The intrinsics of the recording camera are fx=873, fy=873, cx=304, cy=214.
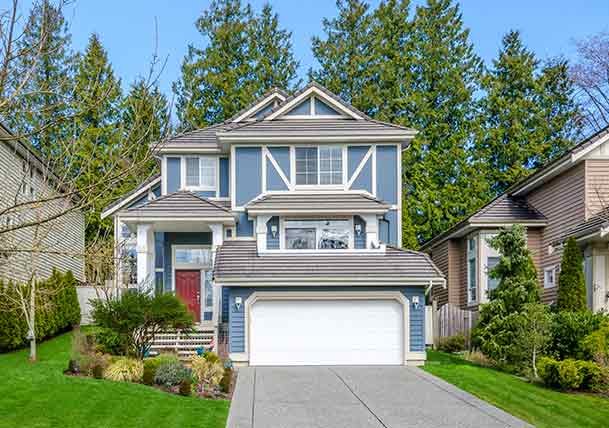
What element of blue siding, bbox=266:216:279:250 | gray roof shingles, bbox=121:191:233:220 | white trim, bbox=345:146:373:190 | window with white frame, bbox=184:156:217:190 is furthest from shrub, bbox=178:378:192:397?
window with white frame, bbox=184:156:217:190

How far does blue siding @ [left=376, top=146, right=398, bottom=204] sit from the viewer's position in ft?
92.8

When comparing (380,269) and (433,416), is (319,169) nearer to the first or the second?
(380,269)

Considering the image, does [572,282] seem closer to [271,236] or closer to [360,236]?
[360,236]

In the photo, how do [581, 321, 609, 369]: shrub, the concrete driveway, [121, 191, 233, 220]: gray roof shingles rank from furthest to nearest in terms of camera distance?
1. [121, 191, 233, 220]: gray roof shingles
2. [581, 321, 609, 369]: shrub
3. the concrete driveway

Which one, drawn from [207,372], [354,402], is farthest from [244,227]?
[354,402]

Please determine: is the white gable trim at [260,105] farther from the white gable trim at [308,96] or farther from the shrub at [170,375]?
the shrub at [170,375]

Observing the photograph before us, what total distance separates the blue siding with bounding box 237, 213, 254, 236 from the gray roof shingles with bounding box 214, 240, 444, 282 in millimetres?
2167

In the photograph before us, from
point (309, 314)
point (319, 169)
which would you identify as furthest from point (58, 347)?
point (319, 169)

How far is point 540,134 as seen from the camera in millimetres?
43969

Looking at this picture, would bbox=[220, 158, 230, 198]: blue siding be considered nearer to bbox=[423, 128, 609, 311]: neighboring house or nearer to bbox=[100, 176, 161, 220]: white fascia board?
bbox=[100, 176, 161, 220]: white fascia board

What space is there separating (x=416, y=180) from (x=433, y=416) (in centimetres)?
2824

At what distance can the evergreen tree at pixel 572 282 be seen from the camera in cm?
2323

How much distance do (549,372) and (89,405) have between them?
10.1 metres

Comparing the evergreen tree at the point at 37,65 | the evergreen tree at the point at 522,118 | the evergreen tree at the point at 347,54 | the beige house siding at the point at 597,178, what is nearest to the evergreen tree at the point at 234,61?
the evergreen tree at the point at 347,54
